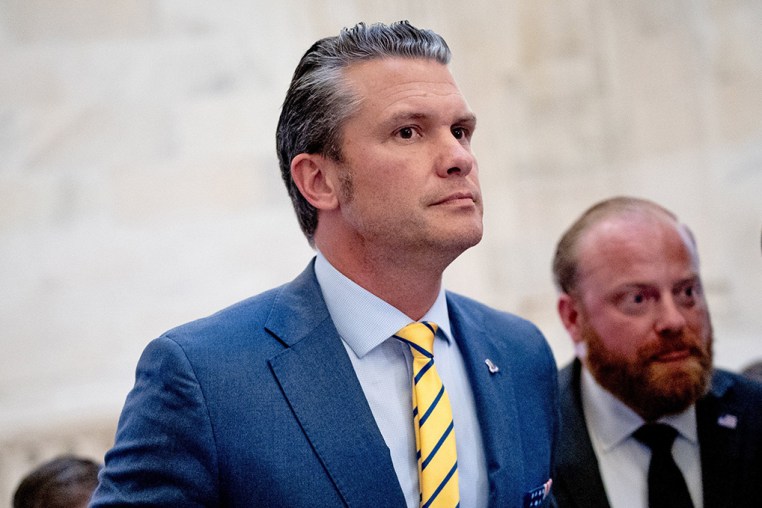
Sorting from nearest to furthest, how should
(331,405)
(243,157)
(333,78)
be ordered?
(331,405), (333,78), (243,157)

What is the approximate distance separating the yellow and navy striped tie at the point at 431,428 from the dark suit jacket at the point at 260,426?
9cm

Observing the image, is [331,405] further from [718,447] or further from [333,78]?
[718,447]

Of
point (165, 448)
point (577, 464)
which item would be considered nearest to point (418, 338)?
point (165, 448)

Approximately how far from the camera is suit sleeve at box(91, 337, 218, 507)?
1897 mm

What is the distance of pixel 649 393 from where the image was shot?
9.51 ft

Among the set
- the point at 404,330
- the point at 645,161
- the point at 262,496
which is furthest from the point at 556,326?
the point at 262,496

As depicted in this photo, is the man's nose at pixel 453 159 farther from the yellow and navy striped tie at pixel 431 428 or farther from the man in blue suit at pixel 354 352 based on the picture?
the yellow and navy striped tie at pixel 431 428

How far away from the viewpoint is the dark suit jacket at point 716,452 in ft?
9.21

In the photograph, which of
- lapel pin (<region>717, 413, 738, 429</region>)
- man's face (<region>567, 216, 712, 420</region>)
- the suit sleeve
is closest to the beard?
man's face (<region>567, 216, 712, 420</region>)

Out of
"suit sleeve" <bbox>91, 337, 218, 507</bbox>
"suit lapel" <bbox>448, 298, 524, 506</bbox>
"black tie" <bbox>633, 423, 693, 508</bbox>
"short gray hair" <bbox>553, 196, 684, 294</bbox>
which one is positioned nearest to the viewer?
"suit sleeve" <bbox>91, 337, 218, 507</bbox>

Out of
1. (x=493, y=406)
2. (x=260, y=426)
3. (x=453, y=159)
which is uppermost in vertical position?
(x=453, y=159)

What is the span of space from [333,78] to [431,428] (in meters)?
0.89

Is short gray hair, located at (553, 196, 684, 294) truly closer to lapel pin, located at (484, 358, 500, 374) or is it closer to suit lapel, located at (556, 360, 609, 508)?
suit lapel, located at (556, 360, 609, 508)

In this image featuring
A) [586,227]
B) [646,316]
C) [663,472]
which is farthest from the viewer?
[586,227]
